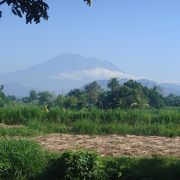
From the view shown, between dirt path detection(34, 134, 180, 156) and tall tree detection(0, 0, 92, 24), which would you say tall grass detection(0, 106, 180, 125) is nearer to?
dirt path detection(34, 134, 180, 156)

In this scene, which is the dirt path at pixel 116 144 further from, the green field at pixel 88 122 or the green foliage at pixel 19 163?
the green foliage at pixel 19 163

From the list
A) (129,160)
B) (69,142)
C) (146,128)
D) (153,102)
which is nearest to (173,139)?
(146,128)

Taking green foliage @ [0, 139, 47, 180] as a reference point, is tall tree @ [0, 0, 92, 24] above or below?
above

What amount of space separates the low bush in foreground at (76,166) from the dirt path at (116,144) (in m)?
0.93

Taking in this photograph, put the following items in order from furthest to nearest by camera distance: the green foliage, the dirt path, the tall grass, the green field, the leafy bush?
the tall grass → the green field → the dirt path → the green foliage → the leafy bush

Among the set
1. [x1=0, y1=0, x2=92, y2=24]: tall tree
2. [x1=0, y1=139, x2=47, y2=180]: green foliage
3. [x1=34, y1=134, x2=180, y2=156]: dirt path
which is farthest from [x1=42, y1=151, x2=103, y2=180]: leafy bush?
[x1=0, y1=0, x2=92, y2=24]: tall tree

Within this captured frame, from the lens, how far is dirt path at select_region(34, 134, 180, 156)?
10023mm

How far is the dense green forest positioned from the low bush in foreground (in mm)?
11367

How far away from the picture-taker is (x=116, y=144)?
1089cm

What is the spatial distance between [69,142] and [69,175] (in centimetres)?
292

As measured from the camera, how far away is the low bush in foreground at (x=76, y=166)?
8.42 m

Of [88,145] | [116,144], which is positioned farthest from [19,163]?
[116,144]

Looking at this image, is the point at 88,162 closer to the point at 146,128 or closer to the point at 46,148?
the point at 46,148

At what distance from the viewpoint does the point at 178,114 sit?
1462 centimetres
